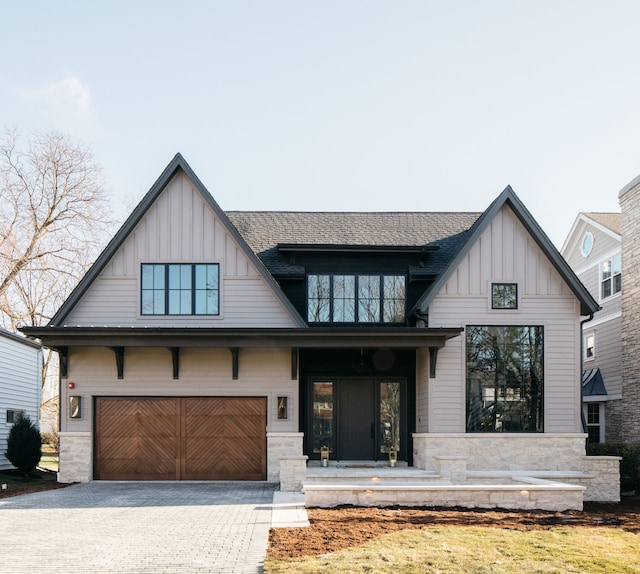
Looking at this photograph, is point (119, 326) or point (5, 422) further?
point (5, 422)

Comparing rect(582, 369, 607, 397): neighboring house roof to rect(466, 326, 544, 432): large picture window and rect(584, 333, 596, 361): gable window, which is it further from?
rect(466, 326, 544, 432): large picture window

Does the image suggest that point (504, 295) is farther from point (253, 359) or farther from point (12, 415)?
point (12, 415)

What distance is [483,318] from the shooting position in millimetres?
18359

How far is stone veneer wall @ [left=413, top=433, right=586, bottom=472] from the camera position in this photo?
57.8ft

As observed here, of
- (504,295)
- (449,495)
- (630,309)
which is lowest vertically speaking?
(449,495)

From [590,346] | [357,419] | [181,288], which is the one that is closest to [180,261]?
[181,288]

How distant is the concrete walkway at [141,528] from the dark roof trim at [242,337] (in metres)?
3.41

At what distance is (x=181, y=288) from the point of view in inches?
733

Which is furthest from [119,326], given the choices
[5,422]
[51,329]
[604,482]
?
[604,482]

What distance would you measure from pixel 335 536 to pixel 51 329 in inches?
380

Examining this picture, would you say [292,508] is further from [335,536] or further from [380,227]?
[380,227]

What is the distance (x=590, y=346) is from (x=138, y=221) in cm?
1729

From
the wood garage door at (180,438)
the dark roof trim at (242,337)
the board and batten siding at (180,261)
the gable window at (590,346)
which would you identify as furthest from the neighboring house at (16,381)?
the gable window at (590,346)

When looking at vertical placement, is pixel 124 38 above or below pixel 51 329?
above
